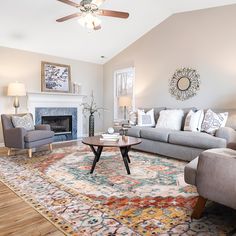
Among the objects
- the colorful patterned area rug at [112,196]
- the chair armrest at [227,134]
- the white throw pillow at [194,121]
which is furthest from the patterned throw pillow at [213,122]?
the colorful patterned area rug at [112,196]

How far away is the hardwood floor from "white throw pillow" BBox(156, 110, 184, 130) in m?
3.09

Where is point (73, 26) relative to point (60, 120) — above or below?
above

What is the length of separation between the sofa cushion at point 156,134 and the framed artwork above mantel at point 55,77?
2.77 metres

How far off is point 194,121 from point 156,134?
2.46 ft

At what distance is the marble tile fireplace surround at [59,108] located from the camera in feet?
17.4

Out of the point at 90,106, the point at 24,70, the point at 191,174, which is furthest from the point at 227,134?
the point at 24,70

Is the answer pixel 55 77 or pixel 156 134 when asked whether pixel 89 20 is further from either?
pixel 55 77

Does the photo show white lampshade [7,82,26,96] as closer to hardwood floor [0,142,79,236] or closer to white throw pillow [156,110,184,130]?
hardwood floor [0,142,79,236]

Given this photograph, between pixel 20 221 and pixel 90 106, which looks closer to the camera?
pixel 20 221

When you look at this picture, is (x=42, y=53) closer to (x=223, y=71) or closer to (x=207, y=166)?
(x=223, y=71)

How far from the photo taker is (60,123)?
599 centimetres

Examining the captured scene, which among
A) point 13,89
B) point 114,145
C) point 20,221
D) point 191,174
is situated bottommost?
point 20,221

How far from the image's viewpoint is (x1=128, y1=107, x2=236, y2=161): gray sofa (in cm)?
336

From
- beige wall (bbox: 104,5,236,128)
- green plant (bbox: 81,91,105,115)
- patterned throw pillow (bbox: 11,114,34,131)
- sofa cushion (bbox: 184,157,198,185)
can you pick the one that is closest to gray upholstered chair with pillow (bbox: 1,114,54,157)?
patterned throw pillow (bbox: 11,114,34,131)
